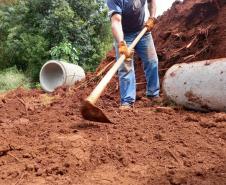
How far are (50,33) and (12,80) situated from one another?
1884 millimetres

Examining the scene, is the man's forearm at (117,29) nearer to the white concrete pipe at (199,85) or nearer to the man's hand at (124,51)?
the man's hand at (124,51)

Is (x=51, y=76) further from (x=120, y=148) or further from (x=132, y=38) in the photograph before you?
(x=120, y=148)

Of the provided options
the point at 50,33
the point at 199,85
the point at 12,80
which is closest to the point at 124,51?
the point at 199,85

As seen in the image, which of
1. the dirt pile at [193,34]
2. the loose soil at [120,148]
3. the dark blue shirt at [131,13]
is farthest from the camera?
the dirt pile at [193,34]

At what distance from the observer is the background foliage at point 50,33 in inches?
512

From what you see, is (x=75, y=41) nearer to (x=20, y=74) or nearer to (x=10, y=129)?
(x=20, y=74)

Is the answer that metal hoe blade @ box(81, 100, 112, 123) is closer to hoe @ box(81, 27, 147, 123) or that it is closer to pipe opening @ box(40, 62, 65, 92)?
hoe @ box(81, 27, 147, 123)

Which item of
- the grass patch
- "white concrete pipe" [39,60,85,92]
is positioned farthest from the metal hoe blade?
the grass patch

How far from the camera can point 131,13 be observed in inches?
212

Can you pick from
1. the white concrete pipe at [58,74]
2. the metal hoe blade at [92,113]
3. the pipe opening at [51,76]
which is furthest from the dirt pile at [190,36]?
the pipe opening at [51,76]

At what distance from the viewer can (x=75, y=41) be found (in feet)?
44.4

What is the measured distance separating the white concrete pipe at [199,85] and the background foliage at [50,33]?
26.4 ft

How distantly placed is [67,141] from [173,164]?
3.13ft

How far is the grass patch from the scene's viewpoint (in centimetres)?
1260
